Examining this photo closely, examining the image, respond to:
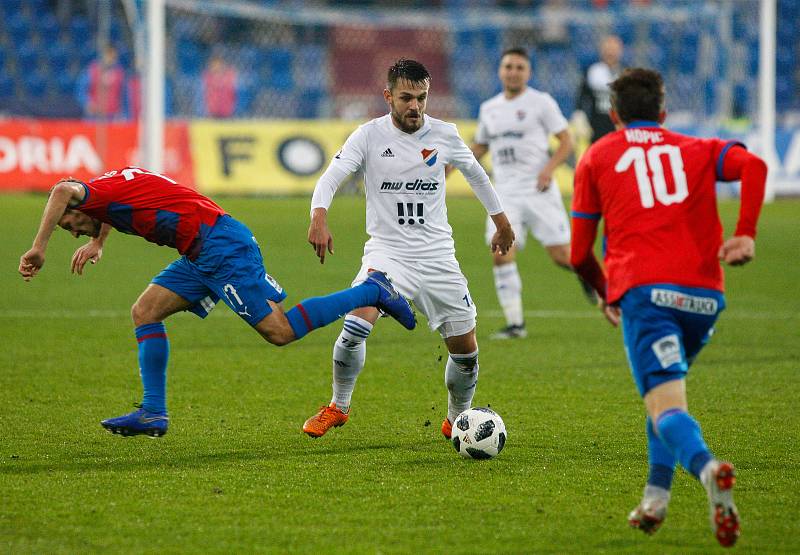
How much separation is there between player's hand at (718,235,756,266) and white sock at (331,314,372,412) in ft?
8.09

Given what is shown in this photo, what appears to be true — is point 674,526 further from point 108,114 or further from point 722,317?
point 108,114

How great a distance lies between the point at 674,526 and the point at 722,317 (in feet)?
23.6

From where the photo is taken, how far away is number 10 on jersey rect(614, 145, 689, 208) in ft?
15.7

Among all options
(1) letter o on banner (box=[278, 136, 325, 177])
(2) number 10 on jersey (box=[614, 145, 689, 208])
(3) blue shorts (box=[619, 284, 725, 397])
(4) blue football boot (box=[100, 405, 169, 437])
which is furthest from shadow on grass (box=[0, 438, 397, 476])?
(1) letter o on banner (box=[278, 136, 325, 177])

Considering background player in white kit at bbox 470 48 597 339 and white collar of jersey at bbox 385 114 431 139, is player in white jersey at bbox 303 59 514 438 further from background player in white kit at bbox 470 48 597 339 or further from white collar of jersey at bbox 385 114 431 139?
background player in white kit at bbox 470 48 597 339

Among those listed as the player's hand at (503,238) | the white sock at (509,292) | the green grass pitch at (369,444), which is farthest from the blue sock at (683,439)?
the white sock at (509,292)

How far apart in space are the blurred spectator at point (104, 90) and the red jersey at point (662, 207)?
63.6ft

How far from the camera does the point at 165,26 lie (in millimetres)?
23469

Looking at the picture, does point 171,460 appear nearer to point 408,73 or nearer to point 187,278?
point 187,278

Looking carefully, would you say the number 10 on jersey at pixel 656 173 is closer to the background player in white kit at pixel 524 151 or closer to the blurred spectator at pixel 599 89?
the background player in white kit at pixel 524 151

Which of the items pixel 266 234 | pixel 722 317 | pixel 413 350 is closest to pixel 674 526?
pixel 413 350

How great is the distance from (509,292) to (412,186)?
416cm

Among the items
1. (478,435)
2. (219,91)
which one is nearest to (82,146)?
(219,91)

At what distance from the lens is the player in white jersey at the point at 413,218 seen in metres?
6.64
